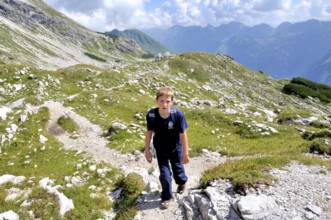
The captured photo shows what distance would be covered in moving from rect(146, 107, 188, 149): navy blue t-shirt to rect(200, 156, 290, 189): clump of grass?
2.37m

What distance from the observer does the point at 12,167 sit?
1803 cm

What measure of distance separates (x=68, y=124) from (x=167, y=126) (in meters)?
20.0

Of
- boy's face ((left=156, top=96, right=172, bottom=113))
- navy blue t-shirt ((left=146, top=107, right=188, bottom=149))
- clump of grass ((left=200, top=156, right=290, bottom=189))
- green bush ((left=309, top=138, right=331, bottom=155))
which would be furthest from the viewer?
green bush ((left=309, top=138, right=331, bottom=155))

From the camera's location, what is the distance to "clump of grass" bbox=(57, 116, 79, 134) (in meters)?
26.2

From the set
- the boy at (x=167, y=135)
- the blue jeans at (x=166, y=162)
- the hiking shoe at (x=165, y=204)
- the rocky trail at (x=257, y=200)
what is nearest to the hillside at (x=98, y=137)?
the rocky trail at (x=257, y=200)

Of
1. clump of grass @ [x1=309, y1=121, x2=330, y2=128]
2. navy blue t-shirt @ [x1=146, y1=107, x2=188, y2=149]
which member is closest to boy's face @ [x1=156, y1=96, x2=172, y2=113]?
navy blue t-shirt @ [x1=146, y1=107, x2=188, y2=149]

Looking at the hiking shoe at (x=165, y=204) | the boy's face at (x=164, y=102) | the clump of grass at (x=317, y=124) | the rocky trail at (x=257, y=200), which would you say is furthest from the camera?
the clump of grass at (x=317, y=124)

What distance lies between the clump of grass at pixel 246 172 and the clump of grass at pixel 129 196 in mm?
2803

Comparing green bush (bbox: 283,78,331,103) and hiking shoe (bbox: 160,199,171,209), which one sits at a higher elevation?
green bush (bbox: 283,78,331,103)

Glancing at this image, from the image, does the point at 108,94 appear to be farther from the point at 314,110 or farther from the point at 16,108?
the point at 314,110

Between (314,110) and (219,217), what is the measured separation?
7904cm

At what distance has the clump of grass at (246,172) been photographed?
9.84 m

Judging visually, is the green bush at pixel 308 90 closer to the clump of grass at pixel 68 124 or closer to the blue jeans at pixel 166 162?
the clump of grass at pixel 68 124

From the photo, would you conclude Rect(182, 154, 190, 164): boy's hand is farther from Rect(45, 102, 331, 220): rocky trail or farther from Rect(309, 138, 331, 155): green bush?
Rect(309, 138, 331, 155): green bush
